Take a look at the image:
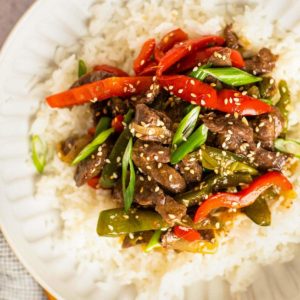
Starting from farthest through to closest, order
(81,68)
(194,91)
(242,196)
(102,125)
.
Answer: (81,68) → (102,125) → (242,196) → (194,91)

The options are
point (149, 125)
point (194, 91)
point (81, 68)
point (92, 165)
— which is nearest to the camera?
point (149, 125)

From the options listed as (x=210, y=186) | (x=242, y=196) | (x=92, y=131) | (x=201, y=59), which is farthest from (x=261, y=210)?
(x=92, y=131)

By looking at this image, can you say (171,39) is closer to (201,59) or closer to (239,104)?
(201,59)

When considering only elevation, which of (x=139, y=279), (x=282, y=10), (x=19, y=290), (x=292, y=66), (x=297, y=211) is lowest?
(x=19, y=290)

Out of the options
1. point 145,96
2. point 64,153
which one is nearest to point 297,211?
point 145,96

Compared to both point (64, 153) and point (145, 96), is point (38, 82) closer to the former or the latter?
point (64, 153)

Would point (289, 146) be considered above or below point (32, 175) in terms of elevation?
above
